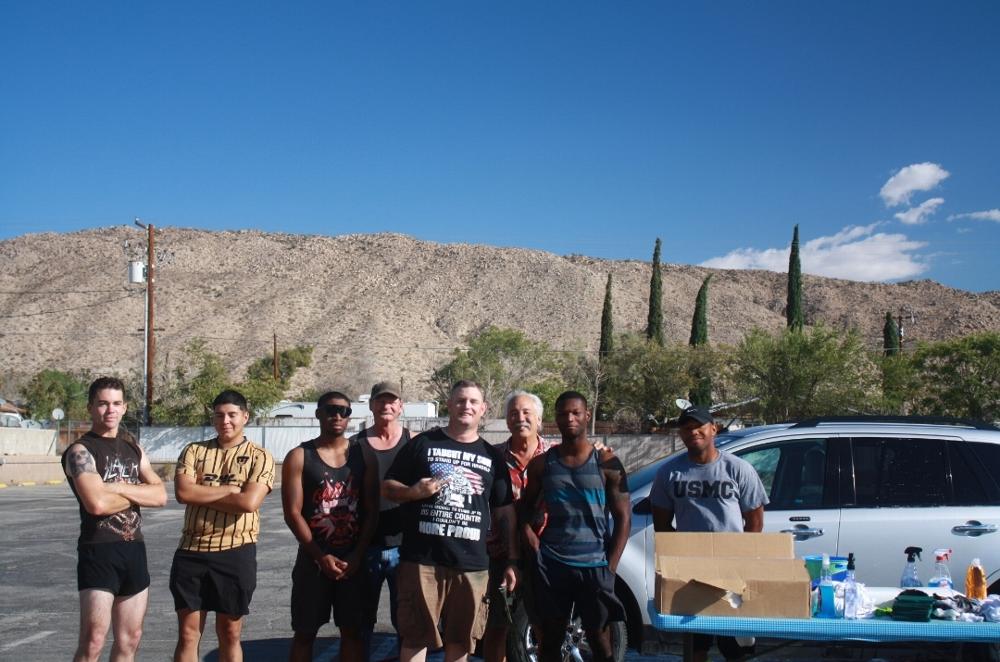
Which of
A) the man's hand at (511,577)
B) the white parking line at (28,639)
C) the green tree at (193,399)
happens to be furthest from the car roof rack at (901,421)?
the green tree at (193,399)

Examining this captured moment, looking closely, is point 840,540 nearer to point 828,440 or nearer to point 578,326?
point 828,440

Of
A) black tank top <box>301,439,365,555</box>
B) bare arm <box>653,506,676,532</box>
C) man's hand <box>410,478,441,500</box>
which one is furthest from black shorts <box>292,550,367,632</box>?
bare arm <box>653,506,676,532</box>

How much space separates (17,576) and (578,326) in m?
80.0

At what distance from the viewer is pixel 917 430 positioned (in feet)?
21.3

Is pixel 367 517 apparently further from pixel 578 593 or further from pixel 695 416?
pixel 695 416

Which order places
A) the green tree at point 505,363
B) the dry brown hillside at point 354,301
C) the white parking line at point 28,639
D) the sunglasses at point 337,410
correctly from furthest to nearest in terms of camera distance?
the dry brown hillside at point 354,301 → the green tree at point 505,363 → the white parking line at point 28,639 → the sunglasses at point 337,410

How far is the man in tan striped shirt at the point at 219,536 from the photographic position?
211 inches

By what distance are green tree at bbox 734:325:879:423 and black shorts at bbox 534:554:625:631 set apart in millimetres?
35803

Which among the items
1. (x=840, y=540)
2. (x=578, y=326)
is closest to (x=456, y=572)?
(x=840, y=540)

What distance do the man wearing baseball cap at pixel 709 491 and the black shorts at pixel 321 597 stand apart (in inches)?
75.5

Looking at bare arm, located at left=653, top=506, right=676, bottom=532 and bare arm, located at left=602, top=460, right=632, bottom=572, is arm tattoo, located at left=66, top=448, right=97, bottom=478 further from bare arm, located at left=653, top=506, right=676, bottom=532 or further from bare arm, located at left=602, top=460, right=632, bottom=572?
bare arm, located at left=653, top=506, right=676, bottom=532

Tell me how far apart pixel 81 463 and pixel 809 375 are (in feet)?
125

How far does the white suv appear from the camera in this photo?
6.15 meters

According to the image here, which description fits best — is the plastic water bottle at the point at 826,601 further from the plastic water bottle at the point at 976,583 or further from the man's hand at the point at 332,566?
the man's hand at the point at 332,566
